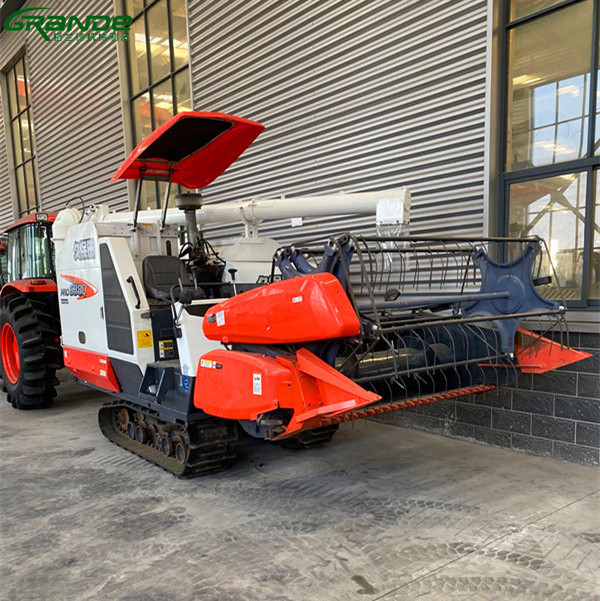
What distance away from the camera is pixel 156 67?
802 cm

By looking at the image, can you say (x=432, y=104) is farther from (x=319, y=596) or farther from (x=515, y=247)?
(x=319, y=596)

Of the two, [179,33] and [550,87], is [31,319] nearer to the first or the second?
[179,33]

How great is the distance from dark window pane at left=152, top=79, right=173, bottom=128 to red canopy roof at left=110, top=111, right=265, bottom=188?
4026mm

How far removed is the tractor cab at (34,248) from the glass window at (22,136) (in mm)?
7514

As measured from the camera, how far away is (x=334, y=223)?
5.36 m

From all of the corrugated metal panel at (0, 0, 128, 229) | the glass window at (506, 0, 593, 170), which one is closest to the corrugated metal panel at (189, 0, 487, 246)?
the glass window at (506, 0, 593, 170)

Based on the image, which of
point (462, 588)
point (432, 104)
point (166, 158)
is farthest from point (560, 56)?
point (462, 588)

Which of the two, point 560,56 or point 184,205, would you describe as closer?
point 560,56

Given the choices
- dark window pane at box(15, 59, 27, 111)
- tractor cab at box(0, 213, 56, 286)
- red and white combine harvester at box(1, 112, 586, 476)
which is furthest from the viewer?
dark window pane at box(15, 59, 27, 111)

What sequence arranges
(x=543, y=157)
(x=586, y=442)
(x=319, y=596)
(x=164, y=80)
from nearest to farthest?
(x=319, y=596), (x=586, y=442), (x=543, y=157), (x=164, y=80)

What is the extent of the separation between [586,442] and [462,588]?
190 cm

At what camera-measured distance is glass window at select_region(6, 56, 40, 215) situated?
41.2 feet

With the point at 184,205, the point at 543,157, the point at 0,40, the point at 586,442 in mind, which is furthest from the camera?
A: the point at 0,40

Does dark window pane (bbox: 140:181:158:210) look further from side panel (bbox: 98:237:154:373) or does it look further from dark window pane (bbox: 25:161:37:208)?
dark window pane (bbox: 25:161:37:208)
